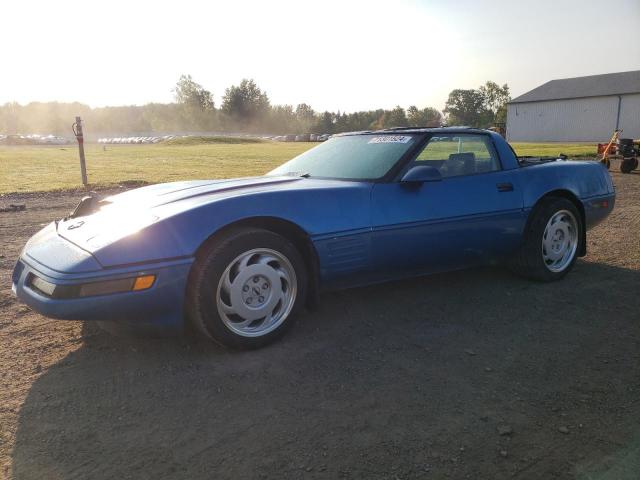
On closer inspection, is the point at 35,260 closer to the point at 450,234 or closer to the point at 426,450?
the point at 426,450

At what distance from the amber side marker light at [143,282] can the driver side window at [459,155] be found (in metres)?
2.02

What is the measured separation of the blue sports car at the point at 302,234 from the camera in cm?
271

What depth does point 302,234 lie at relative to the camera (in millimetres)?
3178

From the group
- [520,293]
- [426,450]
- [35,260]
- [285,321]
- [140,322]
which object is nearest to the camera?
[426,450]

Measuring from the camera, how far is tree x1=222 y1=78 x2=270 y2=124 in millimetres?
97375

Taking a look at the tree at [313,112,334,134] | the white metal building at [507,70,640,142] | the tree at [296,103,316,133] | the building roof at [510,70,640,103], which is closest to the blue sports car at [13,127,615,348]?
the white metal building at [507,70,640,142]

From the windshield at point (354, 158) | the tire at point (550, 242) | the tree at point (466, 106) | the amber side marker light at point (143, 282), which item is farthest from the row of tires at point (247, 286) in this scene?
the tree at point (466, 106)

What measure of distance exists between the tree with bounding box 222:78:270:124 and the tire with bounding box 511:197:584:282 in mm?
96969

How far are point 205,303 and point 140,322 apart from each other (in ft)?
1.11

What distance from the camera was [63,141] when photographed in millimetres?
59844

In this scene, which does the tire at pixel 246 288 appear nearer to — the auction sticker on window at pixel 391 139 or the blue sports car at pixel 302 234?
the blue sports car at pixel 302 234

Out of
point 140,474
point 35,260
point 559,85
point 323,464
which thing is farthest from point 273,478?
point 559,85

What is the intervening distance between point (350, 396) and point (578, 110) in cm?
5725

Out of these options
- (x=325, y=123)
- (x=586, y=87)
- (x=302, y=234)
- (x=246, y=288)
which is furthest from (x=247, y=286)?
(x=325, y=123)
